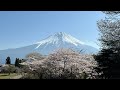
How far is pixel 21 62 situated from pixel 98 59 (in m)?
3.66

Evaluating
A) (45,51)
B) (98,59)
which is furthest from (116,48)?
(45,51)

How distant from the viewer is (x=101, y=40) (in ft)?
28.7
